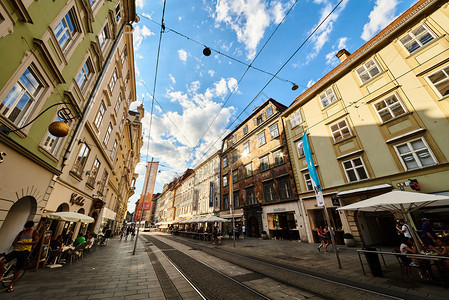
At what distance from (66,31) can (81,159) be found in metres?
7.62

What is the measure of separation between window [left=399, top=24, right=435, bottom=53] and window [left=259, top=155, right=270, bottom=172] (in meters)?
15.1

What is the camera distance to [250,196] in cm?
2369

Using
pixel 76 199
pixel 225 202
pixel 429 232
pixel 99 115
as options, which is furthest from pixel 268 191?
pixel 99 115

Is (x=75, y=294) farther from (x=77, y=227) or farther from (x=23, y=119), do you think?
(x=77, y=227)

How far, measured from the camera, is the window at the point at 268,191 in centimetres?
2038

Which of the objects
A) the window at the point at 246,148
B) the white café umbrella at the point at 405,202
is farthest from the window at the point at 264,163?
the white café umbrella at the point at 405,202

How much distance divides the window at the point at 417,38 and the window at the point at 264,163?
1514 cm

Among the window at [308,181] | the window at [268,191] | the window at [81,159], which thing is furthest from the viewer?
the window at [268,191]

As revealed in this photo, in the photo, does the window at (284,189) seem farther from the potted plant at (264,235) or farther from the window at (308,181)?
the potted plant at (264,235)

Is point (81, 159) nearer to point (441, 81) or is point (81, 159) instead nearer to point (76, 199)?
point (76, 199)

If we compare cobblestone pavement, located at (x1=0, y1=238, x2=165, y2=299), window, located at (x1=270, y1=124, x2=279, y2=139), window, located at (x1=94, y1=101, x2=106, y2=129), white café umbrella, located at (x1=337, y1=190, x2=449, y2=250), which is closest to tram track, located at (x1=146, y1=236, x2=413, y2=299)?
white café umbrella, located at (x1=337, y1=190, x2=449, y2=250)

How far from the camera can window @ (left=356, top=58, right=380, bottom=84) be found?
13.5 meters

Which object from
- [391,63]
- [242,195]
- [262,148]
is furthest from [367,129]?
[242,195]

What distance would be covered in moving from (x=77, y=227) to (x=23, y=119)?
950cm
